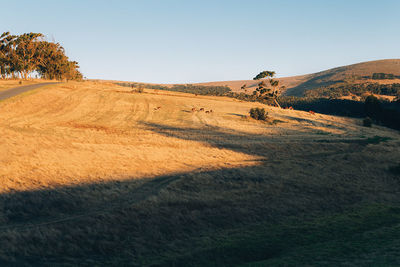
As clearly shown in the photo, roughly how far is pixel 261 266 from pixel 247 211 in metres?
4.75

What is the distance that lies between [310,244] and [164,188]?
7.05 m

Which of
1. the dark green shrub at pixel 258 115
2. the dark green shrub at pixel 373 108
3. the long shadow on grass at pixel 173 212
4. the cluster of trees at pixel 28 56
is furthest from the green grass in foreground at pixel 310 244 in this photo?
the cluster of trees at pixel 28 56

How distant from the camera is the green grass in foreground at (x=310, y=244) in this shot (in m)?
7.97

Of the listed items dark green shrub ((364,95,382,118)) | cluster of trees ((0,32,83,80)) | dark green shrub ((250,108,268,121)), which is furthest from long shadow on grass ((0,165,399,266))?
cluster of trees ((0,32,83,80))

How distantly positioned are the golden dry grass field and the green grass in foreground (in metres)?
0.10

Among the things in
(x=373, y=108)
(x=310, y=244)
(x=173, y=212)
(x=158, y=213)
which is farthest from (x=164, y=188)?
(x=373, y=108)

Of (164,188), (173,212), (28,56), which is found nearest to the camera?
(173,212)

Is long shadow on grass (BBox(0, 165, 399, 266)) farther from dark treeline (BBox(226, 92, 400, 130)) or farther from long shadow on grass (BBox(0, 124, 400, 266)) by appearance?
dark treeline (BBox(226, 92, 400, 130))

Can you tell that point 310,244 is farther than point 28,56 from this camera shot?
No

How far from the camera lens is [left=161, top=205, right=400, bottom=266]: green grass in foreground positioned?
314 inches

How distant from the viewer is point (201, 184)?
50.1 feet

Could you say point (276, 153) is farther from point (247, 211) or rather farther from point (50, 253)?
point (50, 253)

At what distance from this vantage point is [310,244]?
9.64 meters

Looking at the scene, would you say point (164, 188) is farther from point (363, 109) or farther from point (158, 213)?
point (363, 109)
